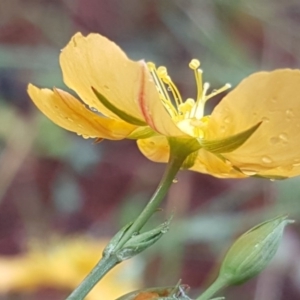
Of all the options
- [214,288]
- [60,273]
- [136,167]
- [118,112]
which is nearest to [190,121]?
[118,112]

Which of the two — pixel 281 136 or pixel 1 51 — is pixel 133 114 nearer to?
pixel 281 136

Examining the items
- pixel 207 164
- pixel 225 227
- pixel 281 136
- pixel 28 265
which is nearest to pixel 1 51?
pixel 28 265

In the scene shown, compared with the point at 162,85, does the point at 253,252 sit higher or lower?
lower

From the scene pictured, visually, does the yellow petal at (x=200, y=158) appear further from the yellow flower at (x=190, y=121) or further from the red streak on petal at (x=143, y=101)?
the red streak on petal at (x=143, y=101)

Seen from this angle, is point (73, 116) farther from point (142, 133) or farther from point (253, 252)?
point (253, 252)

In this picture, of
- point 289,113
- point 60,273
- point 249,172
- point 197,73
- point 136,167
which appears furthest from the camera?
point 136,167
